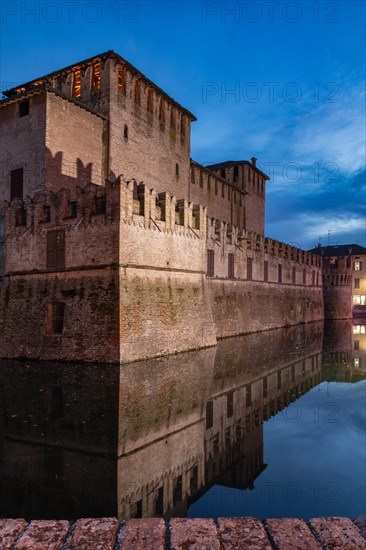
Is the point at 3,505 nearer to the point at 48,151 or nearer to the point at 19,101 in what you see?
the point at 48,151

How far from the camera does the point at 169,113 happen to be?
30.5m

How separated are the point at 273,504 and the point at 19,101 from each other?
24.0 meters

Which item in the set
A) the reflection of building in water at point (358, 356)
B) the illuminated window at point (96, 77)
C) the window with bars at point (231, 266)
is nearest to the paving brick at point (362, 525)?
the reflection of building in water at point (358, 356)

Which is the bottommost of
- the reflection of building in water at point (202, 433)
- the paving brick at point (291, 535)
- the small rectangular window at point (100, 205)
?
the reflection of building in water at point (202, 433)

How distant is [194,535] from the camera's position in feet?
11.3

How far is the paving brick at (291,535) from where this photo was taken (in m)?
3.23

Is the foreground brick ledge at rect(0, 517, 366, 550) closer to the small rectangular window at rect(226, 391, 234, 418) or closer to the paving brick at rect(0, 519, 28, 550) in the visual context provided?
the paving brick at rect(0, 519, 28, 550)

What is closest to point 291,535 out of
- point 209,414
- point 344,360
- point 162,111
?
point 209,414

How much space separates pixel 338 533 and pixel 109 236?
554 inches

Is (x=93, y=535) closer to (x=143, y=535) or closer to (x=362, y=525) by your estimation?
(x=143, y=535)

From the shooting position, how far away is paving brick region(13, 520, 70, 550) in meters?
3.24

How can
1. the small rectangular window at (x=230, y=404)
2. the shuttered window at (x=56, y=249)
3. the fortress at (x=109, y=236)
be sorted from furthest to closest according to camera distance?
the shuttered window at (x=56, y=249) → the fortress at (x=109, y=236) → the small rectangular window at (x=230, y=404)

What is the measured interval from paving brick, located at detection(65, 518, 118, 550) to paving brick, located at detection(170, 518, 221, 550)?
21.1 inches

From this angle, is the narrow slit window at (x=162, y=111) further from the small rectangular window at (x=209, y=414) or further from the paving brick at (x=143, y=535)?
the paving brick at (x=143, y=535)
